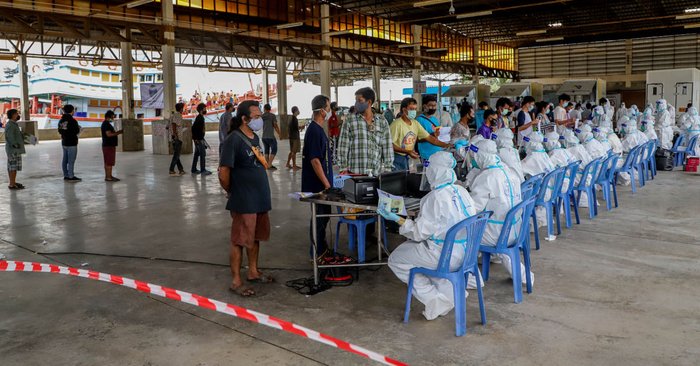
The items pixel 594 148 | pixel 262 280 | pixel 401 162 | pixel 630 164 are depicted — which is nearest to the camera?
pixel 262 280

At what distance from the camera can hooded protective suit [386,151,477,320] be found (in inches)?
142

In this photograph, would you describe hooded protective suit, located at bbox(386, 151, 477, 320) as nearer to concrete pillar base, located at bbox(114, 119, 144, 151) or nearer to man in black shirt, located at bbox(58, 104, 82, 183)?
man in black shirt, located at bbox(58, 104, 82, 183)

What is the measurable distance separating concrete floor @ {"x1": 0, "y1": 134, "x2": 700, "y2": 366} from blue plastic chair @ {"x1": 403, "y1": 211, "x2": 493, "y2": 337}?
0.37 ft

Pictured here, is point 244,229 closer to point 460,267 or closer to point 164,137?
point 460,267

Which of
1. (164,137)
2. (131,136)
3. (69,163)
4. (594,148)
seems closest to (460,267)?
(594,148)

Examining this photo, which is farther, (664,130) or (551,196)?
(664,130)

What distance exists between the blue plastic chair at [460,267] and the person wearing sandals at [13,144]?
9.22 meters

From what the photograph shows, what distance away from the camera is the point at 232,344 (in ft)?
11.3

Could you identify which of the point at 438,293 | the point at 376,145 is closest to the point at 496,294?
the point at 438,293

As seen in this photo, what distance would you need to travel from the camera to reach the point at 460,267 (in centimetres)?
369

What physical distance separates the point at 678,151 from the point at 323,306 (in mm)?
11059

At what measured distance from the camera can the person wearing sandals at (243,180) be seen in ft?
13.9

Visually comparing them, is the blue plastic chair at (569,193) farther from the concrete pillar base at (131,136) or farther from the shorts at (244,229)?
the concrete pillar base at (131,136)

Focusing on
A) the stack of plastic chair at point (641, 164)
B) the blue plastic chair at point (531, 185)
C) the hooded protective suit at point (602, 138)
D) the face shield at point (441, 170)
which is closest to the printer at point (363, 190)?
Result: the face shield at point (441, 170)
